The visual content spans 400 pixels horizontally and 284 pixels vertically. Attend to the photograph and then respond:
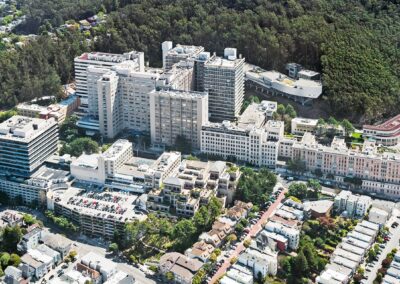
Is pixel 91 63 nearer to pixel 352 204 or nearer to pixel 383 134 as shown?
pixel 383 134

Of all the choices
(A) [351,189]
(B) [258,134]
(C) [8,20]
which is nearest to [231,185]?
(B) [258,134]

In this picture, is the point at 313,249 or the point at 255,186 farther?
the point at 255,186

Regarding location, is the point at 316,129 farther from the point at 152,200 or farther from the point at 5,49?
the point at 5,49

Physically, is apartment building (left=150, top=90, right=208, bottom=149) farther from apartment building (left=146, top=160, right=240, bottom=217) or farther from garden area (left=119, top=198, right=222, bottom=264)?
garden area (left=119, top=198, right=222, bottom=264)

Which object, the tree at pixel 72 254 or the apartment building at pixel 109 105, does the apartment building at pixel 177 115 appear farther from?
the tree at pixel 72 254

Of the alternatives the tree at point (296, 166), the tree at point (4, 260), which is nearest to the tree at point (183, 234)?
the tree at point (4, 260)

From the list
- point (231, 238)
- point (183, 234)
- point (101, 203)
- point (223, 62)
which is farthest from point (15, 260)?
point (223, 62)
